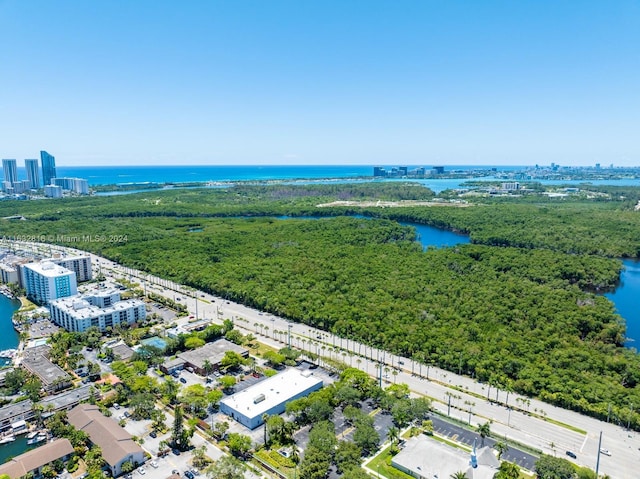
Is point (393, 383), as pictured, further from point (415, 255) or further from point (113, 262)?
point (113, 262)

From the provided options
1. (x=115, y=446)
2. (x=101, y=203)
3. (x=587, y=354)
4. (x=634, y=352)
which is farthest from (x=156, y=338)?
(x=101, y=203)

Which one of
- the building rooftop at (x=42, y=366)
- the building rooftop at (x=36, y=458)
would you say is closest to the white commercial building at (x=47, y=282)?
the building rooftop at (x=42, y=366)

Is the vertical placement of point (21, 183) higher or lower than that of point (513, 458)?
higher

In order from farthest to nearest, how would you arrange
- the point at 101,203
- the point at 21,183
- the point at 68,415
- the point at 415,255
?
the point at 21,183 < the point at 101,203 < the point at 415,255 < the point at 68,415

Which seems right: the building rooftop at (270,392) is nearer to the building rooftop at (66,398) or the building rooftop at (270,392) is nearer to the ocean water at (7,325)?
the building rooftop at (66,398)

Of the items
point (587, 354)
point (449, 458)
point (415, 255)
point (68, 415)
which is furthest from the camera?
point (415, 255)

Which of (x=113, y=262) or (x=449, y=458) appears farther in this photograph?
Result: (x=113, y=262)

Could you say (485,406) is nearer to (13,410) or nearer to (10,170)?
(13,410)
